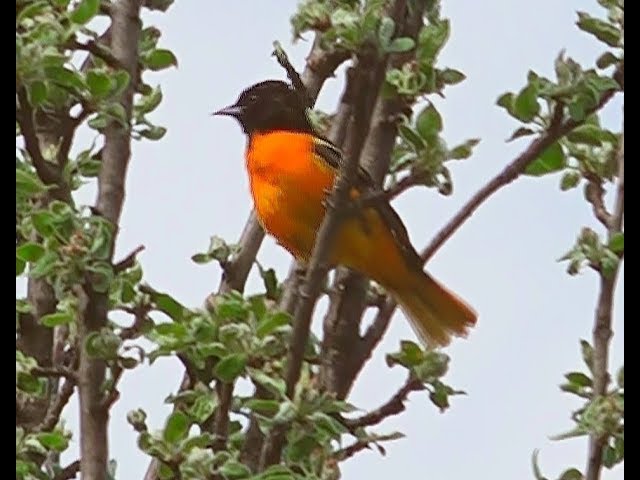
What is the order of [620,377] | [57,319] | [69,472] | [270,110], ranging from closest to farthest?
1. [620,377]
2. [57,319]
3. [69,472]
4. [270,110]

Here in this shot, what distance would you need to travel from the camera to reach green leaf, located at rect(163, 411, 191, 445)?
4.54 feet

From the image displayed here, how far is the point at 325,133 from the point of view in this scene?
1924 millimetres

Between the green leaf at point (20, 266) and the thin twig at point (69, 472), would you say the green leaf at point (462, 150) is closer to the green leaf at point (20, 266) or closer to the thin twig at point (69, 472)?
Answer: the green leaf at point (20, 266)

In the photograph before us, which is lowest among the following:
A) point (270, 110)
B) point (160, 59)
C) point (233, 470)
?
point (233, 470)

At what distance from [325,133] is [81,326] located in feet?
1.92

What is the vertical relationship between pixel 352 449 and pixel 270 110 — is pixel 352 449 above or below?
below

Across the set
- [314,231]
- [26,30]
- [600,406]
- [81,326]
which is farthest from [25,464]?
[314,231]

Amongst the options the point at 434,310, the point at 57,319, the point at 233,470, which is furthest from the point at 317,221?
the point at 233,470

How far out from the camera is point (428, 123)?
4.81 ft

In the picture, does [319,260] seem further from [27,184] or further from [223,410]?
[27,184]

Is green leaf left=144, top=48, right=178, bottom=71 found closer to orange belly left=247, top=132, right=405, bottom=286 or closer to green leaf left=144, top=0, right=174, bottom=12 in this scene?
green leaf left=144, top=0, right=174, bottom=12

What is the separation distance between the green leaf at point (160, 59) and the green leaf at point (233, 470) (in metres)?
0.74

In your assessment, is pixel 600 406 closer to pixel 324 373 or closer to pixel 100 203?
pixel 324 373

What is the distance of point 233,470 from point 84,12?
644 millimetres
